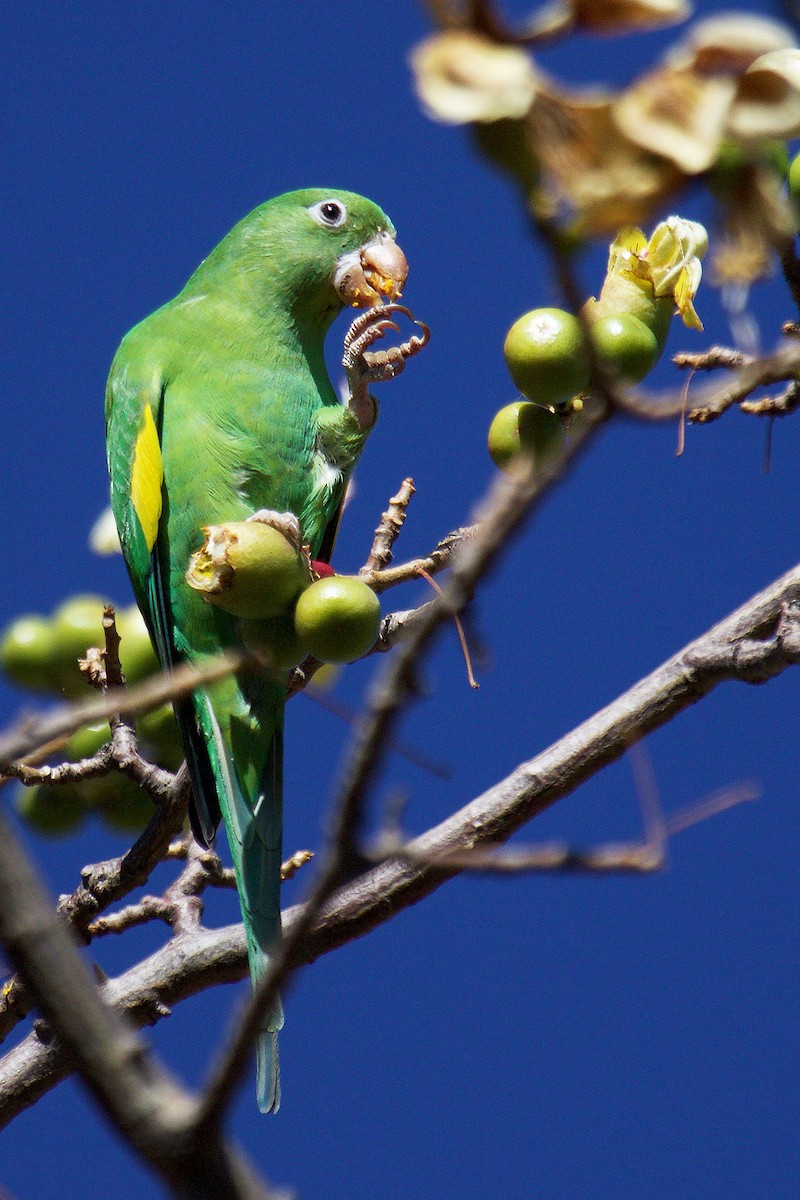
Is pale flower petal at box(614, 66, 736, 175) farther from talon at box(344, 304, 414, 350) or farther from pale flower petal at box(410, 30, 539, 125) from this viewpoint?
talon at box(344, 304, 414, 350)

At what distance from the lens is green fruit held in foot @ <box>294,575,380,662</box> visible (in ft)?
6.78

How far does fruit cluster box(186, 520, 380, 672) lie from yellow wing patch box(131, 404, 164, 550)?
0.93m

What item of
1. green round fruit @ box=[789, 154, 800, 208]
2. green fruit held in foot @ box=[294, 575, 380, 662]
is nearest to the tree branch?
green fruit held in foot @ box=[294, 575, 380, 662]

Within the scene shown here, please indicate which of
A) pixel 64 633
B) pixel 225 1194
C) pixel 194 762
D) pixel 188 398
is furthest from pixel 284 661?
pixel 225 1194

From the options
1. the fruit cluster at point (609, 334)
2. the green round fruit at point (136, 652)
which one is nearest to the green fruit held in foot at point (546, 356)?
the fruit cluster at point (609, 334)

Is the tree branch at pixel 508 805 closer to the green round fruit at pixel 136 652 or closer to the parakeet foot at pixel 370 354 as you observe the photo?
the green round fruit at pixel 136 652

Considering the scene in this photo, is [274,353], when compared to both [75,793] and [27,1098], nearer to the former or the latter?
[75,793]

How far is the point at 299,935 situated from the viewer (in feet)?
3.06

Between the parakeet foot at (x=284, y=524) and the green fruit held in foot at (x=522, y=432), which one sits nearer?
the green fruit held in foot at (x=522, y=432)

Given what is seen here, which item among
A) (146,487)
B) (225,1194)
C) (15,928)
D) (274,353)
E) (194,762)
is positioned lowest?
(225,1194)

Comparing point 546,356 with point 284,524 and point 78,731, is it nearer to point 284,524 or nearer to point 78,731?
point 284,524

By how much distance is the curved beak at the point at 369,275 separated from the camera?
3525 mm

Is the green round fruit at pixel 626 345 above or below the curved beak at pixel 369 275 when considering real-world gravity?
below

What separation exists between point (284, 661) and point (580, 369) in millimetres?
781
